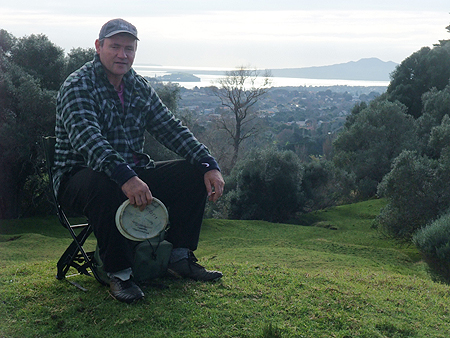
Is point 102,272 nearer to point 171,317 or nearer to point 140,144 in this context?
point 171,317

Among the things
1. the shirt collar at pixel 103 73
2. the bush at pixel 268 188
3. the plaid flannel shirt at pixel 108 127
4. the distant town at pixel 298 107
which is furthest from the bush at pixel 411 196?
the distant town at pixel 298 107

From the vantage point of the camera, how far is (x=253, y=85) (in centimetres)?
4244

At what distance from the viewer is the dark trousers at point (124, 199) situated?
10.6ft

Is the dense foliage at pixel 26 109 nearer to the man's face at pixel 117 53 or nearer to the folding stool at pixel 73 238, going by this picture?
the folding stool at pixel 73 238

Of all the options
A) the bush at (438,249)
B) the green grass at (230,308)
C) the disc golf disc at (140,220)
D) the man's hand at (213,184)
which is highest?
the man's hand at (213,184)

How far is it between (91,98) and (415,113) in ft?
103

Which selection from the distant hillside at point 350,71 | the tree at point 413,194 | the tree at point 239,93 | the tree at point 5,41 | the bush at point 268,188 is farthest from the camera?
the distant hillside at point 350,71

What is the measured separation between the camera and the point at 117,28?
11.4 ft

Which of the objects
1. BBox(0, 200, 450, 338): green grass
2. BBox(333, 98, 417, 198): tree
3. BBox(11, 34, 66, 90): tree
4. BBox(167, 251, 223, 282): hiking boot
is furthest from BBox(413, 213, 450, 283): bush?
BBox(333, 98, 417, 198): tree

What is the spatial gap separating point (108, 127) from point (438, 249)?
22.4ft

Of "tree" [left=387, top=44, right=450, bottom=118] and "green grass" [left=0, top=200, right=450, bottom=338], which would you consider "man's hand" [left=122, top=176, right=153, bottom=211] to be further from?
"tree" [left=387, top=44, right=450, bottom=118]

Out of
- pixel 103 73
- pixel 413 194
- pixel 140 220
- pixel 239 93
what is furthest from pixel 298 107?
pixel 140 220

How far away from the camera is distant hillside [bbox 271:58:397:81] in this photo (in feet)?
552

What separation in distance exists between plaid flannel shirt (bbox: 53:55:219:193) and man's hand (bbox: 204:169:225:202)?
0.06 metres
